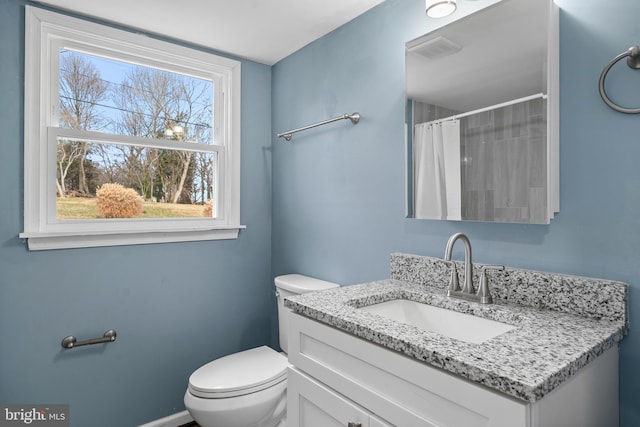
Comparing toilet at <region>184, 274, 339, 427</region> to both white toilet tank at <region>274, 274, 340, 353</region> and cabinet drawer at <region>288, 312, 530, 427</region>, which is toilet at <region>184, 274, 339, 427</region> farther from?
cabinet drawer at <region>288, 312, 530, 427</region>

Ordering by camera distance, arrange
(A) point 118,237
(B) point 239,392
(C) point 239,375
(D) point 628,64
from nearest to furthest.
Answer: (D) point 628,64
(B) point 239,392
(C) point 239,375
(A) point 118,237

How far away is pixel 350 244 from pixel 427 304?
0.67 metres

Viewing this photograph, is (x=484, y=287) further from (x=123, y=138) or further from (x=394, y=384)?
(x=123, y=138)

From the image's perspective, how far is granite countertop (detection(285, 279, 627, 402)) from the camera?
28.5 inches

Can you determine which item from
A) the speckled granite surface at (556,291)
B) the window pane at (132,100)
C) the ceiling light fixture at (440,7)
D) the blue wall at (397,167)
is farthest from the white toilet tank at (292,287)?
the ceiling light fixture at (440,7)

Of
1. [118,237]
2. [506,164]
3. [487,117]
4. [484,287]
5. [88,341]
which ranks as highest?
[487,117]

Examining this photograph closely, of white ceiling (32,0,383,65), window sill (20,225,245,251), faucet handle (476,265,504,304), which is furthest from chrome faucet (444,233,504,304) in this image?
window sill (20,225,245,251)

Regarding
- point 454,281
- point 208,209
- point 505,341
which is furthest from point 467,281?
point 208,209

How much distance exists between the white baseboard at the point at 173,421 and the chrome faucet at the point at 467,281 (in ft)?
5.83

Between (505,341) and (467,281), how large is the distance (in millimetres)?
415

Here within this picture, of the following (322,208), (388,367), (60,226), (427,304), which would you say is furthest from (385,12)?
(60,226)

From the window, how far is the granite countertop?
4.10 ft

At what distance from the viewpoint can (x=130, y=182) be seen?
2.10 metres

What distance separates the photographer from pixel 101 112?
202 centimetres
